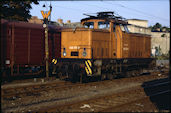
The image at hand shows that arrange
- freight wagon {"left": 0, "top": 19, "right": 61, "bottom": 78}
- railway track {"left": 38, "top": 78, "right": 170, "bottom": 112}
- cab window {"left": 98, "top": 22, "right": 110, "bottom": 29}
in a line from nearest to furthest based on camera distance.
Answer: railway track {"left": 38, "top": 78, "right": 170, "bottom": 112} < freight wagon {"left": 0, "top": 19, "right": 61, "bottom": 78} < cab window {"left": 98, "top": 22, "right": 110, "bottom": 29}

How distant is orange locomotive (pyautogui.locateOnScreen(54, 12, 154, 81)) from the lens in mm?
11812

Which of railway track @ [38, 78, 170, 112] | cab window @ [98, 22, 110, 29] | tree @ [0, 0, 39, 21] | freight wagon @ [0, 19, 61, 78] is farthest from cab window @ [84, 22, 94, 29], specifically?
tree @ [0, 0, 39, 21]

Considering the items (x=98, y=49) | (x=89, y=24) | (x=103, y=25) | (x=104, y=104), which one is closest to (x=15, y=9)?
(x=89, y=24)

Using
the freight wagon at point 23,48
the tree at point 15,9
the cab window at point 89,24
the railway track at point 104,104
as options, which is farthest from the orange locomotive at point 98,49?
the tree at point 15,9

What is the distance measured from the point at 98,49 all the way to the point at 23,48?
4748 mm

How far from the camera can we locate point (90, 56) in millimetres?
11812

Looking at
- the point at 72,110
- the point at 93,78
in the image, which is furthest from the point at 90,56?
the point at 72,110

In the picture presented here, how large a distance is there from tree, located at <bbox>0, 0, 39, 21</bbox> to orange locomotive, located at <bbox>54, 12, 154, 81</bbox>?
21.5ft

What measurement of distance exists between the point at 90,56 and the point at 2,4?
979 centimetres

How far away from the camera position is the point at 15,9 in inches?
693

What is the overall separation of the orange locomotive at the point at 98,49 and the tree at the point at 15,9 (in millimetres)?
6545

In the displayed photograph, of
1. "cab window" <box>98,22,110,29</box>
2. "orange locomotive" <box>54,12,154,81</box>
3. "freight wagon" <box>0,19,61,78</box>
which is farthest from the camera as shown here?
"cab window" <box>98,22,110,29</box>

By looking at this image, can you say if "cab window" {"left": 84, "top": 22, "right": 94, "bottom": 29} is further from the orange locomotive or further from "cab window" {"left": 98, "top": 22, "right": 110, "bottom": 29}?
"cab window" {"left": 98, "top": 22, "right": 110, "bottom": 29}

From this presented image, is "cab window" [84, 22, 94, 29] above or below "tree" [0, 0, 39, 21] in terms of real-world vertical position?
below
